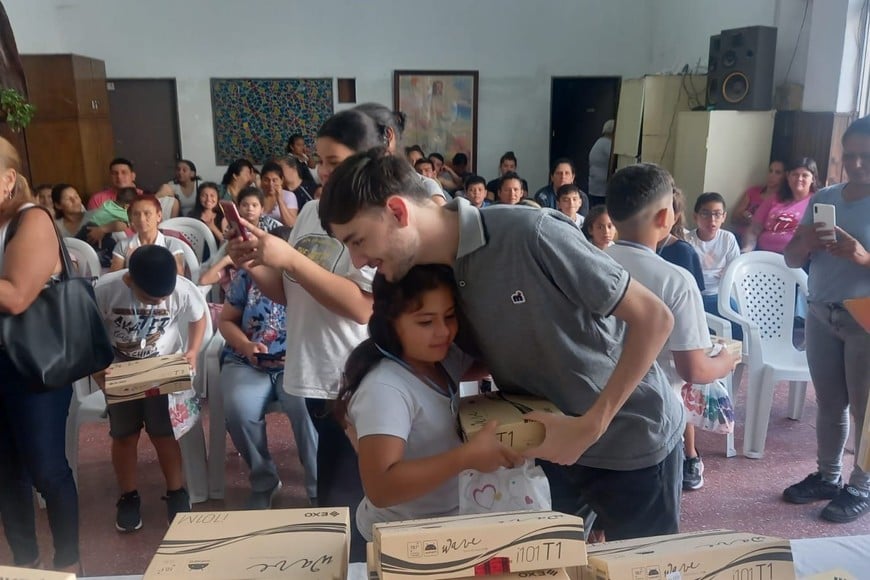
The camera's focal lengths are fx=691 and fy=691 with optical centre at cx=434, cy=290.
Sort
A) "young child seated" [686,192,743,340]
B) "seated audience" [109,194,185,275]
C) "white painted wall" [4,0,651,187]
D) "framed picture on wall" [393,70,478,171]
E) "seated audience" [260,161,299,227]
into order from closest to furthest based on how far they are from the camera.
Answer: "seated audience" [109,194,185,275], "young child seated" [686,192,743,340], "seated audience" [260,161,299,227], "white painted wall" [4,0,651,187], "framed picture on wall" [393,70,478,171]

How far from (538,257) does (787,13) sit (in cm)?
509

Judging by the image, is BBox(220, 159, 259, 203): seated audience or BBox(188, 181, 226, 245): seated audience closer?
BBox(188, 181, 226, 245): seated audience

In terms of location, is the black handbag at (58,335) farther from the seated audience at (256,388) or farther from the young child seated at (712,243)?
the young child seated at (712,243)

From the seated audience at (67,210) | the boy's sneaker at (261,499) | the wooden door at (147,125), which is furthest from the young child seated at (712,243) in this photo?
the wooden door at (147,125)

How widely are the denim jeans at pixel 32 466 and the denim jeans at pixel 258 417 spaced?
67 cm

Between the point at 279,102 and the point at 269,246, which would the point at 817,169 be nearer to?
the point at 269,246

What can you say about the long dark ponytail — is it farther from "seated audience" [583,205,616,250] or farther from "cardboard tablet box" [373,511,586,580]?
"seated audience" [583,205,616,250]

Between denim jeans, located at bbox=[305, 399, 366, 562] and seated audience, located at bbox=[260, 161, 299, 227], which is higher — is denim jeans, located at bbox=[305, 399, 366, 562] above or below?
below

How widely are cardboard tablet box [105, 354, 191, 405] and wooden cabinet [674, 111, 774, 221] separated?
13.8 ft

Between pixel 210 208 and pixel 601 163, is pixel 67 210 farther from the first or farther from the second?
pixel 601 163

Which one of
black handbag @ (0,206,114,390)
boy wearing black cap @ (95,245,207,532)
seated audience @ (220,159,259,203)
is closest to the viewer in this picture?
black handbag @ (0,206,114,390)

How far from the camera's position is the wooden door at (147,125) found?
7539 millimetres

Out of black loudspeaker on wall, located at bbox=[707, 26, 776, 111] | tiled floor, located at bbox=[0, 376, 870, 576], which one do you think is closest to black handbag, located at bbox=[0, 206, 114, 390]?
tiled floor, located at bbox=[0, 376, 870, 576]

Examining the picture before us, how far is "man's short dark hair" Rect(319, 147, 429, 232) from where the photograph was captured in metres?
1.05
